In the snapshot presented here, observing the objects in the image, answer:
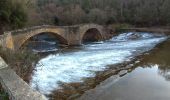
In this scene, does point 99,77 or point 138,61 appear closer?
point 99,77

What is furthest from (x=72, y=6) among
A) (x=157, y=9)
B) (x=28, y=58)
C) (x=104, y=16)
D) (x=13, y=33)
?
(x=28, y=58)

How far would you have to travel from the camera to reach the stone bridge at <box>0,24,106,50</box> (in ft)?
117

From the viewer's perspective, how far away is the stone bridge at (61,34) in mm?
35719

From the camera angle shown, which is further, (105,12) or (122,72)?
(105,12)

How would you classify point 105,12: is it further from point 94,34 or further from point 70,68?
point 70,68

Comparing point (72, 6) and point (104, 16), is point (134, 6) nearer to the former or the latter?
point (104, 16)

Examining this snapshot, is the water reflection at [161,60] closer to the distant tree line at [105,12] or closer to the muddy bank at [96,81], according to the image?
the muddy bank at [96,81]

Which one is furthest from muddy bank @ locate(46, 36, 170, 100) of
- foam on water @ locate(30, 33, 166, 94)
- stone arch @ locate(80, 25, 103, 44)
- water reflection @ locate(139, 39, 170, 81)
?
stone arch @ locate(80, 25, 103, 44)

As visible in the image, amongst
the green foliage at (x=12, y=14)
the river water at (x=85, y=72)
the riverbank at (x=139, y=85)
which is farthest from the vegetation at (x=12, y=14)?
the riverbank at (x=139, y=85)

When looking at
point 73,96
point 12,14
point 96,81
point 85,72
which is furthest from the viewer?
point 12,14

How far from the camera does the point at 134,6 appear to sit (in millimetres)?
75500

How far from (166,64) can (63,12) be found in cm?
4643

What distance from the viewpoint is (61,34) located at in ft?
155

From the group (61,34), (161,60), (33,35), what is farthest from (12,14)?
(161,60)
